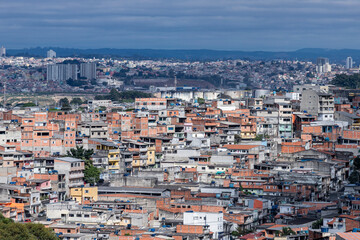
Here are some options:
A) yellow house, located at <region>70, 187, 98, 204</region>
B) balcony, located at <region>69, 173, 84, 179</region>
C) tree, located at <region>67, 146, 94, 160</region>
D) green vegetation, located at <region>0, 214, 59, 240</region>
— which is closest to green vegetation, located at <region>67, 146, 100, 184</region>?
tree, located at <region>67, 146, 94, 160</region>

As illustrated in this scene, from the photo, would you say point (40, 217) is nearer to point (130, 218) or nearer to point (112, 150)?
point (130, 218)

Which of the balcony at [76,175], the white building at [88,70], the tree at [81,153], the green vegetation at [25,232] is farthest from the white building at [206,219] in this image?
the white building at [88,70]

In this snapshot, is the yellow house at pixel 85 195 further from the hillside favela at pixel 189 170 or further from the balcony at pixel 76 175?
the balcony at pixel 76 175

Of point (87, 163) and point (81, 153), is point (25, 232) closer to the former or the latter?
point (87, 163)

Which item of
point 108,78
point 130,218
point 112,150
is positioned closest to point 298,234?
point 130,218

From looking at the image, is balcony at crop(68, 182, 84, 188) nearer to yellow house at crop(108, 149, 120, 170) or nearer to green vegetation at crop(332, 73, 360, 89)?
yellow house at crop(108, 149, 120, 170)

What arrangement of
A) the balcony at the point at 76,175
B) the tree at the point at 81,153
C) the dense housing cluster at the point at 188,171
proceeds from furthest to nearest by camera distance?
the tree at the point at 81,153 → the balcony at the point at 76,175 → the dense housing cluster at the point at 188,171
